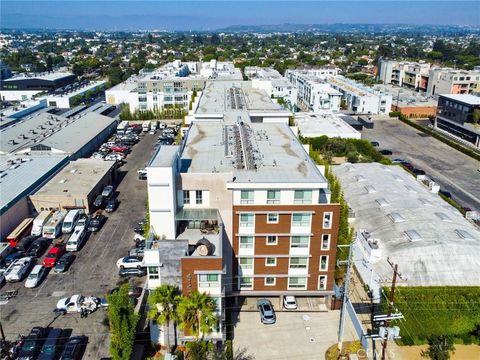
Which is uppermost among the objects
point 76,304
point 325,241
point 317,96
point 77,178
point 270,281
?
point 317,96

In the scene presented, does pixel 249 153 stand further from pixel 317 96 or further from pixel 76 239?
pixel 317 96

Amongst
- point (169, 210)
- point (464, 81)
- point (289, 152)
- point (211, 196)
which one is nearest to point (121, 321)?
point (169, 210)

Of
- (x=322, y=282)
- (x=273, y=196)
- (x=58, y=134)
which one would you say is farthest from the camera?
(x=58, y=134)

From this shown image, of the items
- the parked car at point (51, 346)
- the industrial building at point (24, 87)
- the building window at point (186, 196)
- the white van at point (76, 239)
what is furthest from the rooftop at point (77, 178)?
the industrial building at point (24, 87)

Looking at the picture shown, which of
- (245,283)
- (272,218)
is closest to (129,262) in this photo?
(245,283)

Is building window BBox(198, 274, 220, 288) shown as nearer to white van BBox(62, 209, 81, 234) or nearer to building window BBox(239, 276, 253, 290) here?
building window BBox(239, 276, 253, 290)

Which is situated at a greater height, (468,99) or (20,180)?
(468,99)

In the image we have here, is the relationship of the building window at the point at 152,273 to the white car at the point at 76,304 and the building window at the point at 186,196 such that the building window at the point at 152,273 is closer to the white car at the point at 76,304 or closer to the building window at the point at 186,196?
the building window at the point at 186,196

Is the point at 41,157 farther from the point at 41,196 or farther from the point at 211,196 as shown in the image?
the point at 211,196
